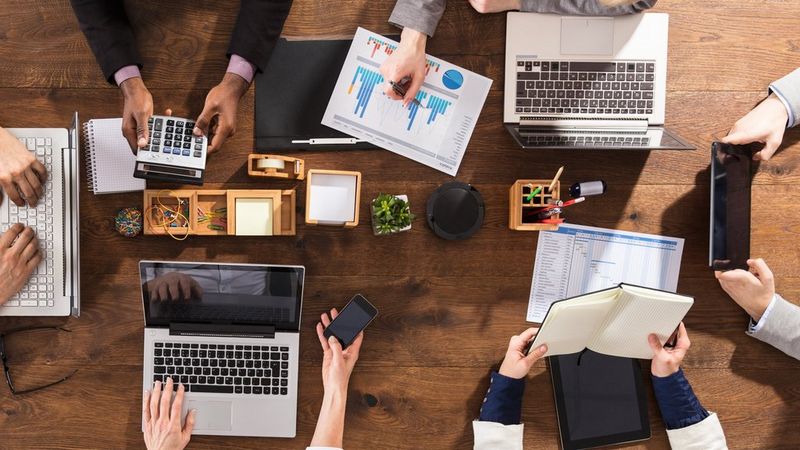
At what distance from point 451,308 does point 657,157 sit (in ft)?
2.27

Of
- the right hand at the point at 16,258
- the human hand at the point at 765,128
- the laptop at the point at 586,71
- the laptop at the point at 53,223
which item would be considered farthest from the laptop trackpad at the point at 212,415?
the human hand at the point at 765,128

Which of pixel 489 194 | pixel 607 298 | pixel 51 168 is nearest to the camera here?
pixel 607 298

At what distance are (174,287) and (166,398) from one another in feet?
0.95

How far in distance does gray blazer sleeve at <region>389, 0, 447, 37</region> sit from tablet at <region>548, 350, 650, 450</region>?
0.93m

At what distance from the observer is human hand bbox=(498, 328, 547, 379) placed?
57.0 inches

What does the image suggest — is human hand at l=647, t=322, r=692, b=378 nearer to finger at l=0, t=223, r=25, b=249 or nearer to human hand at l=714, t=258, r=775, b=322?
human hand at l=714, t=258, r=775, b=322

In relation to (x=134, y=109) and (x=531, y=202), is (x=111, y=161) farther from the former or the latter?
(x=531, y=202)

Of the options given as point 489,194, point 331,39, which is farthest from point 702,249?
point 331,39

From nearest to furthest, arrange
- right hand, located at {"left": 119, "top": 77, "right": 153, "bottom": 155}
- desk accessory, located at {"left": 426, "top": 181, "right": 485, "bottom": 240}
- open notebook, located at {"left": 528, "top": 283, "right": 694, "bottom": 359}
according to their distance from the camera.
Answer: open notebook, located at {"left": 528, "top": 283, "right": 694, "bottom": 359}
right hand, located at {"left": 119, "top": 77, "right": 153, "bottom": 155}
desk accessory, located at {"left": 426, "top": 181, "right": 485, "bottom": 240}

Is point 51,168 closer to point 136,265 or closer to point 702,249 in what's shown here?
point 136,265

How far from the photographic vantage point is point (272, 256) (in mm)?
1514

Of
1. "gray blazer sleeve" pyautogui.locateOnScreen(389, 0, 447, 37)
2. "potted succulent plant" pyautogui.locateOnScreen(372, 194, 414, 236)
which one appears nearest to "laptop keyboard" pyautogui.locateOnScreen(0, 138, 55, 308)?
"potted succulent plant" pyautogui.locateOnScreen(372, 194, 414, 236)

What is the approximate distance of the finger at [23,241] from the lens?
140cm

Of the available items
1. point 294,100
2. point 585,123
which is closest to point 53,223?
point 294,100
